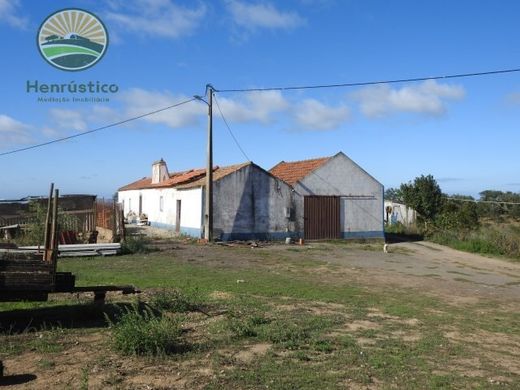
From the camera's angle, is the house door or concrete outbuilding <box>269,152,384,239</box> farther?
the house door

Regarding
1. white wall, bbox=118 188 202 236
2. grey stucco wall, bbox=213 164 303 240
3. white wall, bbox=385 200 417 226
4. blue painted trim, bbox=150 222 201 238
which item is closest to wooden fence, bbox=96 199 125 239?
white wall, bbox=118 188 202 236

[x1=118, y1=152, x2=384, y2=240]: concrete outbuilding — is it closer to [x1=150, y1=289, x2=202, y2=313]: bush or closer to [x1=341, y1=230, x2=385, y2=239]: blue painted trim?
[x1=341, y1=230, x2=385, y2=239]: blue painted trim

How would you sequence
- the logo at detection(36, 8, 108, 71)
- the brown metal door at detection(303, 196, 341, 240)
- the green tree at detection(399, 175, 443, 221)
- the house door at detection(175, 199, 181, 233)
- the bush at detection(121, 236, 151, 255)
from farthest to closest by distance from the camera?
the green tree at detection(399, 175, 443, 221) → the house door at detection(175, 199, 181, 233) → the brown metal door at detection(303, 196, 341, 240) → the bush at detection(121, 236, 151, 255) → the logo at detection(36, 8, 108, 71)

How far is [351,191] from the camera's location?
91.1 feet

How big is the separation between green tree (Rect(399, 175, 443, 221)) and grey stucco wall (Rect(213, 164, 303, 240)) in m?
10.3

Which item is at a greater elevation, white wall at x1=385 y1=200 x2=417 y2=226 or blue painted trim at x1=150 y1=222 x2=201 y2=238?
white wall at x1=385 y1=200 x2=417 y2=226

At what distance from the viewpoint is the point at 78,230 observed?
21.8 meters

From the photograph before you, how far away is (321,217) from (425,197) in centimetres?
920

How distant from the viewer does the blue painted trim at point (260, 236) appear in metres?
24.5

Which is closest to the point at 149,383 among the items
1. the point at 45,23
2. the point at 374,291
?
A: the point at 374,291

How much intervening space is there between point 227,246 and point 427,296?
12.3 metres

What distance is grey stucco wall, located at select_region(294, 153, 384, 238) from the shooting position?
26922 millimetres

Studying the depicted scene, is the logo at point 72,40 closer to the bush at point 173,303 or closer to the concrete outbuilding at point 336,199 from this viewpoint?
the bush at point 173,303

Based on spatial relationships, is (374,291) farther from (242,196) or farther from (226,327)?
(242,196)
